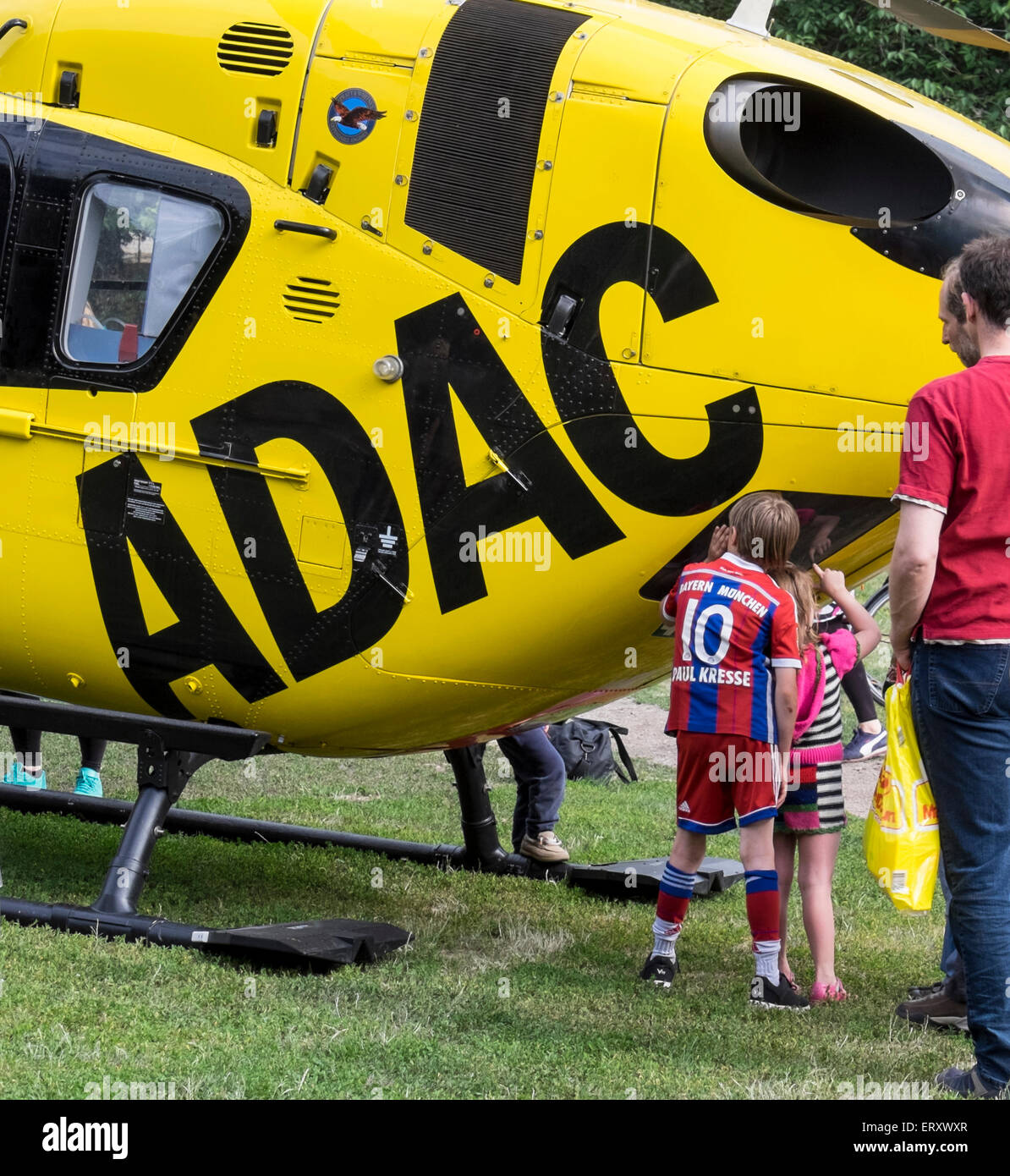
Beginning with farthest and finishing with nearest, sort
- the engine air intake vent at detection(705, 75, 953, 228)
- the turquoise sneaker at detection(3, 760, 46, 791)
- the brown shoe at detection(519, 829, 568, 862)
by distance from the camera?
the turquoise sneaker at detection(3, 760, 46, 791), the brown shoe at detection(519, 829, 568, 862), the engine air intake vent at detection(705, 75, 953, 228)

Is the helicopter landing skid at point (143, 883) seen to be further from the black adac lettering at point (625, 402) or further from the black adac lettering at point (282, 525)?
the black adac lettering at point (625, 402)

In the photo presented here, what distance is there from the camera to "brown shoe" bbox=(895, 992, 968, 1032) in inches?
181

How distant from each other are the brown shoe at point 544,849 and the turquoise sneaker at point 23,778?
2684mm

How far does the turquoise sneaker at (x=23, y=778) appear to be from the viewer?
7.64 metres

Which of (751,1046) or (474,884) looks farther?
(474,884)

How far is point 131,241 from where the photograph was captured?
5.16m

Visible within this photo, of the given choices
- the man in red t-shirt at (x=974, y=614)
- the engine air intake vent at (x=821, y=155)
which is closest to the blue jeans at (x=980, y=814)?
the man in red t-shirt at (x=974, y=614)

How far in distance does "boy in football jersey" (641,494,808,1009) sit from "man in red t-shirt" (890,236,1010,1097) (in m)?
0.88

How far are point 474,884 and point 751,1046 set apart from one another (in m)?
2.28

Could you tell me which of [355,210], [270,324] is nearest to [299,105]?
[355,210]

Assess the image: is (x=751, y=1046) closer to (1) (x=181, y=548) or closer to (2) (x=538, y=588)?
(2) (x=538, y=588)

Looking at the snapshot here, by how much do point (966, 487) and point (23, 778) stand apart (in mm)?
5640

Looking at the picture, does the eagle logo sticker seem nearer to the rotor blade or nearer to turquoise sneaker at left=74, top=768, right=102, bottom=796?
the rotor blade

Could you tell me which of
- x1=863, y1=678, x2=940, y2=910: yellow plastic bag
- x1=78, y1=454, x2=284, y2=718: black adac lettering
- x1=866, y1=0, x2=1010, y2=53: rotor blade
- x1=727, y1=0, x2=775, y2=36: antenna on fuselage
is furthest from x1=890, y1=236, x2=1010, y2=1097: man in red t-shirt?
x1=78, y1=454, x2=284, y2=718: black adac lettering
